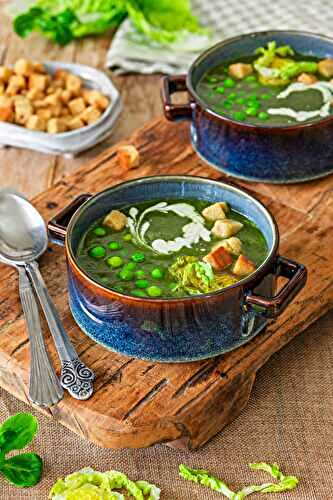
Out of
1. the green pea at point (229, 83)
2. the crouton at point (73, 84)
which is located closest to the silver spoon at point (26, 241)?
the green pea at point (229, 83)

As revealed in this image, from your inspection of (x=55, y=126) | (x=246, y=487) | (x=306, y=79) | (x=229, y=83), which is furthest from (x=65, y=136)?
(x=246, y=487)

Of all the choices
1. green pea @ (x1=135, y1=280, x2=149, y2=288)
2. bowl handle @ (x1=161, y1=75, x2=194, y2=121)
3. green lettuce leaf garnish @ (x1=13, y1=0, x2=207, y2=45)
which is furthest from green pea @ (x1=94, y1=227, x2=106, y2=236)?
green lettuce leaf garnish @ (x1=13, y1=0, x2=207, y2=45)

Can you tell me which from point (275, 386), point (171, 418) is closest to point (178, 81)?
point (275, 386)

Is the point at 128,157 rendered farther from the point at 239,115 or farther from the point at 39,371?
the point at 39,371

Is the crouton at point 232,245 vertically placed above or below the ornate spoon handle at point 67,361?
above

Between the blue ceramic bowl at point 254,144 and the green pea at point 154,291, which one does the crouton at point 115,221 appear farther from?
the blue ceramic bowl at point 254,144
